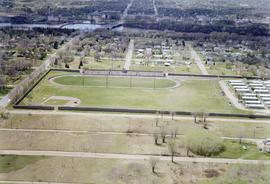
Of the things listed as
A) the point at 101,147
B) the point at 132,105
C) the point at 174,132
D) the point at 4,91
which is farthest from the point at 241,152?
the point at 4,91

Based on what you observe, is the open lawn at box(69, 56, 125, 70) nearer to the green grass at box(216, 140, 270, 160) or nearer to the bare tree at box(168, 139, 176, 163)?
the bare tree at box(168, 139, 176, 163)

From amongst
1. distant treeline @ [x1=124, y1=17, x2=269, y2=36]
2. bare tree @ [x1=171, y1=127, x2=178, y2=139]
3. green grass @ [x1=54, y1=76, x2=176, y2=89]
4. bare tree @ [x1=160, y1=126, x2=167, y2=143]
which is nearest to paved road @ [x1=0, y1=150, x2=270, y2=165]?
bare tree @ [x1=160, y1=126, x2=167, y2=143]

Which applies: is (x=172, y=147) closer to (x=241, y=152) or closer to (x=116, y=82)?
(x=241, y=152)

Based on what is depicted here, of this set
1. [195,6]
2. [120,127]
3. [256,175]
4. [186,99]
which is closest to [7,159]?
[120,127]

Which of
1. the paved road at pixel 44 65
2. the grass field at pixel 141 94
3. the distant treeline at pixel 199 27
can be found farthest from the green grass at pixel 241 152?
the distant treeline at pixel 199 27

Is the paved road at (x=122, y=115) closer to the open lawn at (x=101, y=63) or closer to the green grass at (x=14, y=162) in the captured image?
the green grass at (x=14, y=162)

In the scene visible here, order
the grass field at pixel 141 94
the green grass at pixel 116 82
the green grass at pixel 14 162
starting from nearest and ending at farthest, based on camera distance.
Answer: the green grass at pixel 14 162
the grass field at pixel 141 94
the green grass at pixel 116 82
